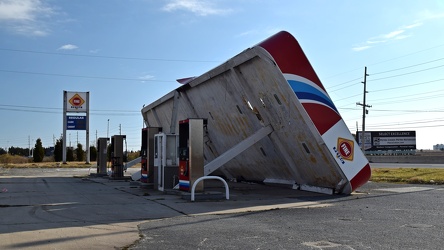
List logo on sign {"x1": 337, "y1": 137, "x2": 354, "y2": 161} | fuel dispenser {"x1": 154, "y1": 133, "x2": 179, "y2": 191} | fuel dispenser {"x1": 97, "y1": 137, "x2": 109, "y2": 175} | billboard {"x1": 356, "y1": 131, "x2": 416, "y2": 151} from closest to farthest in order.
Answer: logo on sign {"x1": 337, "y1": 137, "x2": 354, "y2": 161}, fuel dispenser {"x1": 154, "y1": 133, "x2": 179, "y2": 191}, fuel dispenser {"x1": 97, "y1": 137, "x2": 109, "y2": 175}, billboard {"x1": 356, "y1": 131, "x2": 416, "y2": 151}

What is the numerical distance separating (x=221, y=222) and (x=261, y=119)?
7869mm

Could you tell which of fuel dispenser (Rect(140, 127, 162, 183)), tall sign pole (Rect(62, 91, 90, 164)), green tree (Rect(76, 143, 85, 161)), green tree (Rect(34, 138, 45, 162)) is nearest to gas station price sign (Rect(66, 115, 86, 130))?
tall sign pole (Rect(62, 91, 90, 164))

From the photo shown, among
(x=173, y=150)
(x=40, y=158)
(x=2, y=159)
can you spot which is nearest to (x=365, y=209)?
(x=173, y=150)

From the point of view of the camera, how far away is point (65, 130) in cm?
4634

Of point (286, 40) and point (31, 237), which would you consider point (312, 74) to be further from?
point (31, 237)

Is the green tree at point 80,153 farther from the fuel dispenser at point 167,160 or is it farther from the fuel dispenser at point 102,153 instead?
the fuel dispenser at point 167,160

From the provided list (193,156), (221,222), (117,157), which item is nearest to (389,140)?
(117,157)

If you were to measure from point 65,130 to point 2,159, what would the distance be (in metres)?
12.3

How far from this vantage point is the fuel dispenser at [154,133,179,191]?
16641 millimetres

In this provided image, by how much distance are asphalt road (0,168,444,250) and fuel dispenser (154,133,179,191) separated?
6.83ft

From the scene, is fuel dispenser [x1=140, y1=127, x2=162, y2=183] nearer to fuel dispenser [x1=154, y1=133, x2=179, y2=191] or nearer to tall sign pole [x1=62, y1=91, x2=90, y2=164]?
fuel dispenser [x1=154, y1=133, x2=179, y2=191]

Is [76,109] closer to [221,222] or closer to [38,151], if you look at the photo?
[38,151]

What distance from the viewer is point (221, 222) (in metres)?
9.50

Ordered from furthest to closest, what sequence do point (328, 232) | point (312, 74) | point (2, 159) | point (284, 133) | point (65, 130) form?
1. point (2, 159)
2. point (65, 130)
3. point (284, 133)
4. point (312, 74)
5. point (328, 232)
